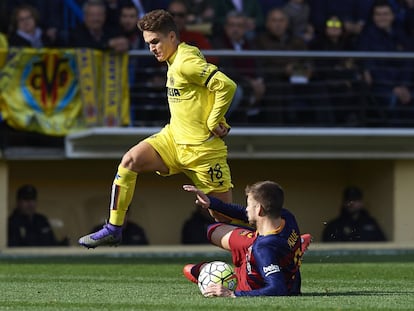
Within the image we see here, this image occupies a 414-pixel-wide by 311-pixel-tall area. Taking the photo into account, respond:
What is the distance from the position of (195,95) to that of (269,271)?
2.50m

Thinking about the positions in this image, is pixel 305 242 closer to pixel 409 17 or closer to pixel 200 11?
pixel 200 11

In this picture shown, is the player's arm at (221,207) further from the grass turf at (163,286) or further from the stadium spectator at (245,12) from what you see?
the stadium spectator at (245,12)

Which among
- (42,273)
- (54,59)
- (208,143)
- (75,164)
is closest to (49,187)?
(75,164)

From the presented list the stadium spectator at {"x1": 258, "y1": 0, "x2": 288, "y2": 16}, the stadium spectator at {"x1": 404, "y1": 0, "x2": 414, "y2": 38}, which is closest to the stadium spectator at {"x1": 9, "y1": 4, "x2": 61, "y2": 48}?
the stadium spectator at {"x1": 258, "y1": 0, "x2": 288, "y2": 16}

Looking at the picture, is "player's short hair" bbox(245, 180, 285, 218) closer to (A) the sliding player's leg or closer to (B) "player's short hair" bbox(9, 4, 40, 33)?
(A) the sliding player's leg

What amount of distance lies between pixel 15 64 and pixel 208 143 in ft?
24.0

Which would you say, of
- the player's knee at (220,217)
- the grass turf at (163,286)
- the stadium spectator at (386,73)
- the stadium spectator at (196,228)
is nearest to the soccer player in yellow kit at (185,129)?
the player's knee at (220,217)

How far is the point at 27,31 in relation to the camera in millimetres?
17531

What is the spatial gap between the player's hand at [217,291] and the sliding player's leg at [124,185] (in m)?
1.79

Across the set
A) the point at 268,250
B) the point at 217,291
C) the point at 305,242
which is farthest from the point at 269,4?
the point at 268,250

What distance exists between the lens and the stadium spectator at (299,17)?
18666 mm

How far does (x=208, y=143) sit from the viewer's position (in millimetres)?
10844

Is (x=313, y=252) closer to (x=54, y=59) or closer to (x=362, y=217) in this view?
(x=362, y=217)

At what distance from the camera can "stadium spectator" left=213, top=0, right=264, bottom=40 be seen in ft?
61.0
